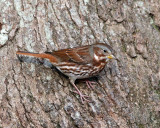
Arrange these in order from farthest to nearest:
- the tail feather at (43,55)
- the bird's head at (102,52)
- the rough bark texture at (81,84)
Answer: the bird's head at (102,52), the tail feather at (43,55), the rough bark texture at (81,84)

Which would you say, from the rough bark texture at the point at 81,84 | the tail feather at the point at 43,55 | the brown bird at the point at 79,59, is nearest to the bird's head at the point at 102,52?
the brown bird at the point at 79,59

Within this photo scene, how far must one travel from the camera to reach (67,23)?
200 inches

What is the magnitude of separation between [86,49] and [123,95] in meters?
1.06

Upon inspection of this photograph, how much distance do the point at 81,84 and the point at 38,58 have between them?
932mm

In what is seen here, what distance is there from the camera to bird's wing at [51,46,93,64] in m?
4.76

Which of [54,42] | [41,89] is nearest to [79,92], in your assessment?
[41,89]

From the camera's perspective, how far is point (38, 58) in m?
4.91

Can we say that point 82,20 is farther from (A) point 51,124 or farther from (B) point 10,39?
(A) point 51,124

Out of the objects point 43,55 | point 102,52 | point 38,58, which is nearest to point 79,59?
point 102,52

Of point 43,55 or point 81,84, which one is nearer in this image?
point 43,55

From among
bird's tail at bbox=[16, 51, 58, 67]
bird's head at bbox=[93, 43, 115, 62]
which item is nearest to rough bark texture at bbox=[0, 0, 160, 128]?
bird's tail at bbox=[16, 51, 58, 67]

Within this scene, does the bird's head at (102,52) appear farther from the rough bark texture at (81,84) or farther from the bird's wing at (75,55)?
the rough bark texture at (81,84)

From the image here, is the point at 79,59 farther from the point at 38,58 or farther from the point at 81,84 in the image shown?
the point at 38,58

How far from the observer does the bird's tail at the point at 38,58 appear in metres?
4.66
